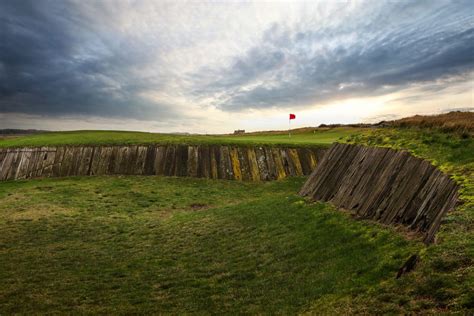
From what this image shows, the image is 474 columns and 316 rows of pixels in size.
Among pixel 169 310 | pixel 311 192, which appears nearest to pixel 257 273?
pixel 169 310

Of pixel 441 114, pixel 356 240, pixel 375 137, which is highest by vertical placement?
pixel 441 114

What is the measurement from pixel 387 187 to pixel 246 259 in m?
4.82

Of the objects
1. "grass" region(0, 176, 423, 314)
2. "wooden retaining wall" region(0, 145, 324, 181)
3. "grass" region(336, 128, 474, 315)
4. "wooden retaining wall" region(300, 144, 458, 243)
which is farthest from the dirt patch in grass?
"grass" region(336, 128, 474, 315)

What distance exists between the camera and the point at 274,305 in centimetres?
777

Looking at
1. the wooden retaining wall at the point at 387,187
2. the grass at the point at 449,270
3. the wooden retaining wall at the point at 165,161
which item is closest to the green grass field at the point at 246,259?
the grass at the point at 449,270

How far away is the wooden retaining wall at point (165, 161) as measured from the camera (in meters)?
27.6

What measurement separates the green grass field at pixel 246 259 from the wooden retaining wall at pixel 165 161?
8.75 meters

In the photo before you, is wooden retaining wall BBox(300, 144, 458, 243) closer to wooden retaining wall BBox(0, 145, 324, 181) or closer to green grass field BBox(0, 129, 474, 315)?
green grass field BBox(0, 129, 474, 315)

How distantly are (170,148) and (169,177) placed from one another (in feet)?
10.0

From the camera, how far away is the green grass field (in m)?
6.28

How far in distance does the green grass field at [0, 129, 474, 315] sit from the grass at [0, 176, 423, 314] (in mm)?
42

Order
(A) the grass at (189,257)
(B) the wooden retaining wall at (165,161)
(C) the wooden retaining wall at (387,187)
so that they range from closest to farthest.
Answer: (A) the grass at (189,257) < (C) the wooden retaining wall at (387,187) < (B) the wooden retaining wall at (165,161)

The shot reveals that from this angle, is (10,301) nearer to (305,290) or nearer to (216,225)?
(305,290)

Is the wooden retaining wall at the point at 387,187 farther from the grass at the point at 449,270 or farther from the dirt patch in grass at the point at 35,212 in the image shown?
the dirt patch in grass at the point at 35,212
